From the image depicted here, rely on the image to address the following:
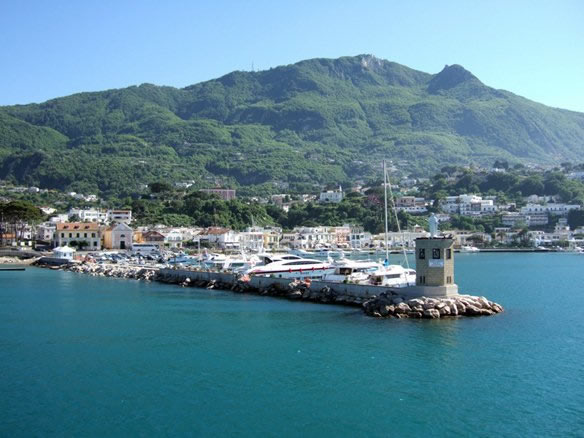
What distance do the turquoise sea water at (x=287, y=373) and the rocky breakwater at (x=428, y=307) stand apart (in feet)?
2.15

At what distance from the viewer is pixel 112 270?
55.2m

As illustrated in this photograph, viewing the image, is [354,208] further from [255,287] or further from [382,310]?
[382,310]

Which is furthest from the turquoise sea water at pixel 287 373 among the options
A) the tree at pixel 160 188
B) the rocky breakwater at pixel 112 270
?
the tree at pixel 160 188

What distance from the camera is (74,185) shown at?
491 feet

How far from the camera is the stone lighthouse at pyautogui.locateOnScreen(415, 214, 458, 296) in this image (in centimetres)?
2856

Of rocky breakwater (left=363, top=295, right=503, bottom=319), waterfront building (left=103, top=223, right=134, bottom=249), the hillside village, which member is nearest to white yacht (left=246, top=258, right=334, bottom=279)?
rocky breakwater (left=363, top=295, right=503, bottom=319)

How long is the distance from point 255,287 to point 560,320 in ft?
56.8

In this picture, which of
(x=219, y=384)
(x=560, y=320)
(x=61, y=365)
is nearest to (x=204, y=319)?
(x=61, y=365)

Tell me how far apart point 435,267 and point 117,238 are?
56.9m

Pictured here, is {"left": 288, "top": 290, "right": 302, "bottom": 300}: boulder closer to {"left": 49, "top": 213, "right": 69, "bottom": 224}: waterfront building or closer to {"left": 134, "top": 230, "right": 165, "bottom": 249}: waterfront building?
{"left": 134, "top": 230, "right": 165, "bottom": 249}: waterfront building

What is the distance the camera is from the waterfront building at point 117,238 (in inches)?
3123

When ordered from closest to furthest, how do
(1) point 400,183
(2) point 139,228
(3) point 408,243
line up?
1. (2) point 139,228
2. (3) point 408,243
3. (1) point 400,183

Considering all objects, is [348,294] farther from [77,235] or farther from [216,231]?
[216,231]

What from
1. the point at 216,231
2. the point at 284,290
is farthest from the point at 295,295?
the point at 216,231
